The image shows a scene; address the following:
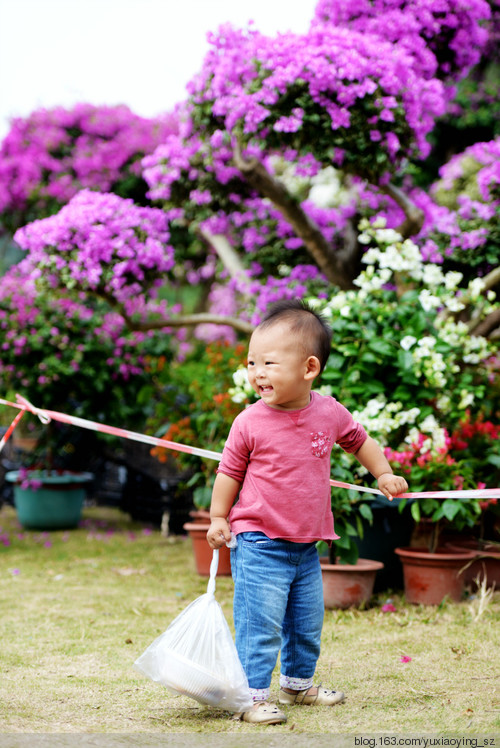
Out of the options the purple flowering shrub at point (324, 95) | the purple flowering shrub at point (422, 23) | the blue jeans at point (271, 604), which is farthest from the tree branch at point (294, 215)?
the blue jeans at point (271, 604)

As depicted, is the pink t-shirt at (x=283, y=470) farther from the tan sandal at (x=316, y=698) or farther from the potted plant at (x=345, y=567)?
the potted plant at (x=345, y=567)

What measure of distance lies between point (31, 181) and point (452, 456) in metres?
5.73

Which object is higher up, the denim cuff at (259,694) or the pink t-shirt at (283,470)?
the pink t-shirt at (283,470)

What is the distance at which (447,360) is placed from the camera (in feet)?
12.9

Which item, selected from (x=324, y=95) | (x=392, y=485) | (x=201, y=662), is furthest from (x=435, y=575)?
(x=324, y=95)

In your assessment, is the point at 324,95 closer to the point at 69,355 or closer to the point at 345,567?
the point at 345,567

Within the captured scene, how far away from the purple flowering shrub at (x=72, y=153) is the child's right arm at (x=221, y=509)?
6001 mm

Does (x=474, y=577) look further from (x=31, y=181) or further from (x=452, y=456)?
(x=31, y=181)

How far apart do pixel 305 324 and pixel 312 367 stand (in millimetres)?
121

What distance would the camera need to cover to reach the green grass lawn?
7.06ft

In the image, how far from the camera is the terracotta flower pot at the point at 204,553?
14.3 feet

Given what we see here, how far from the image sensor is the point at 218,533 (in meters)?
2.22

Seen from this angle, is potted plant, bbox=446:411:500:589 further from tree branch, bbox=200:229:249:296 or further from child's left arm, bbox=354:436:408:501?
tree branch, bbox=200:229:249:296

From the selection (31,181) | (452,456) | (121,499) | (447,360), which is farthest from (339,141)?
(31,181)
